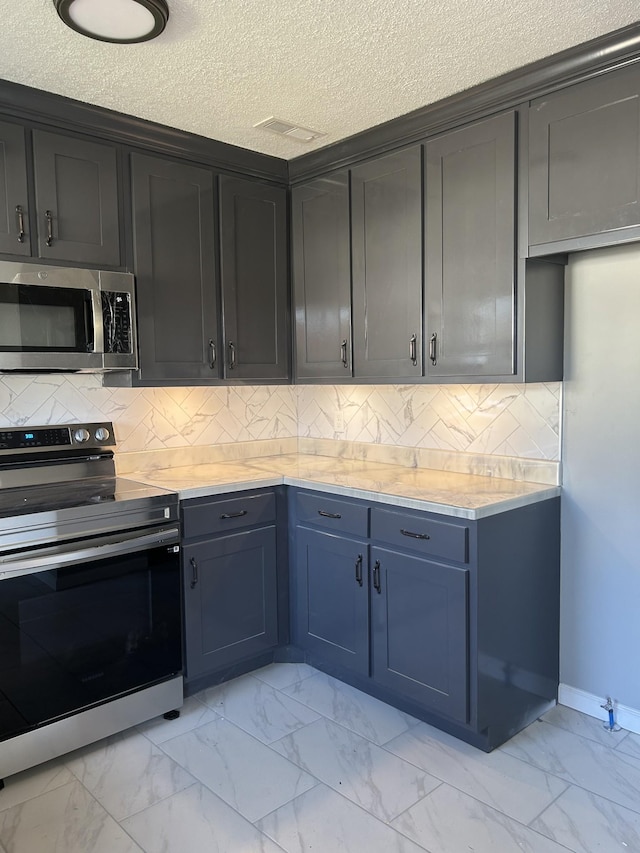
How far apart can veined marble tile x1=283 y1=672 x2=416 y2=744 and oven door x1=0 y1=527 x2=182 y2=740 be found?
22.7 inches

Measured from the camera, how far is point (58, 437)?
279cm

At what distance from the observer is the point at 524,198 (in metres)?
2.34

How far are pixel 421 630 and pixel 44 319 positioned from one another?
6.10 feet

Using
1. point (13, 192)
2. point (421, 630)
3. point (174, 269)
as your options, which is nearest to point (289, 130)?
point (174, 269)

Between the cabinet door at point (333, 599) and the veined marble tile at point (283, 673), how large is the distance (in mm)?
117

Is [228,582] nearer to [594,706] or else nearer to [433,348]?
[433,348]

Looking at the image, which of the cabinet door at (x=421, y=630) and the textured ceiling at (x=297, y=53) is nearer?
the textured ceiling at (x=297, y=53)

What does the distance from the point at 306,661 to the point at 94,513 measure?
1306mm

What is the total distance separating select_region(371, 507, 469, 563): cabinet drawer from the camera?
2268 millimetres

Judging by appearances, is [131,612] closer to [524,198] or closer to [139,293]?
[139,293]

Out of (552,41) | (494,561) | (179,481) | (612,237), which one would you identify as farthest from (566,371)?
(179,481)

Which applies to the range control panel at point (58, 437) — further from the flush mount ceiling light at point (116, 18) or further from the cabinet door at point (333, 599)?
the flush mount ceiling light at point (116, 18)

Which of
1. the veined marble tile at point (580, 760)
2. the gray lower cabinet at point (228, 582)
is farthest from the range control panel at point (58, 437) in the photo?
the veined marble tile at point (580, 760)

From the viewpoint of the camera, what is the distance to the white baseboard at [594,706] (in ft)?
7.94
